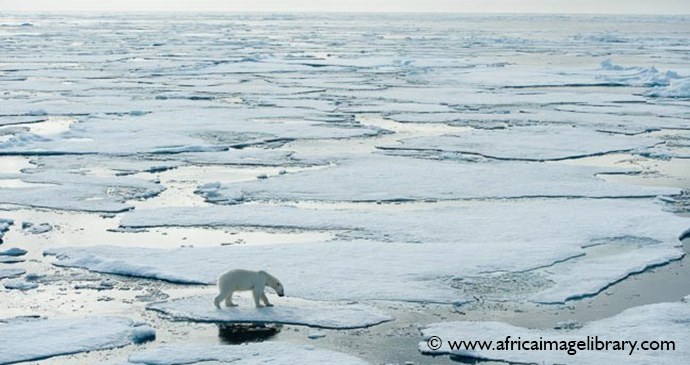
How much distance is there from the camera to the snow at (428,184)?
10148mm

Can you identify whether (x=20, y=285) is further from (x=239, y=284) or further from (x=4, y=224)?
(x=4, y=224)

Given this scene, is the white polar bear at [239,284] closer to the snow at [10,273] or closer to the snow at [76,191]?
the snow at [10,273]

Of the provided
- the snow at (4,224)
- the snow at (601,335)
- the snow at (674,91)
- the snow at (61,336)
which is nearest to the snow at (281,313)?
the snow at (61,336)

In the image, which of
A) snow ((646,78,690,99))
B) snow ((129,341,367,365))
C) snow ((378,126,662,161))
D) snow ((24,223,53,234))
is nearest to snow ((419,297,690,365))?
snow ((129,341,367,365))

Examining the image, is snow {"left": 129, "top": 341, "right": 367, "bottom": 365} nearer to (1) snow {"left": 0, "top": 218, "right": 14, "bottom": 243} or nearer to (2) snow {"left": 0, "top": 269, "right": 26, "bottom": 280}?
(2) snow {"left": 0, "top": 269, "right": 26, "bottom": 280}

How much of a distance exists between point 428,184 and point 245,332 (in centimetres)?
522

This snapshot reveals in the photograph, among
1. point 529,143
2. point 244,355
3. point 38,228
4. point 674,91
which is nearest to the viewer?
point 244,355

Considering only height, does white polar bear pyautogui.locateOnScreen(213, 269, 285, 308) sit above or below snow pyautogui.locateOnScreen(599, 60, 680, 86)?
above

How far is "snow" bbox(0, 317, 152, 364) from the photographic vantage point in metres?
5.45

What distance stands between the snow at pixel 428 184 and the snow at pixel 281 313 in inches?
138

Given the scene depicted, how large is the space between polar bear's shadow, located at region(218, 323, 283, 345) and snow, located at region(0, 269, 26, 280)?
2101mm

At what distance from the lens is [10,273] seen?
7.08 m

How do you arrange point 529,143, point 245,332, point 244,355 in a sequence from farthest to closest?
1. point 529,143
2. point 245,332
3. point 244,355

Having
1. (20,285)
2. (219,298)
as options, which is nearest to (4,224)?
(20,285)
